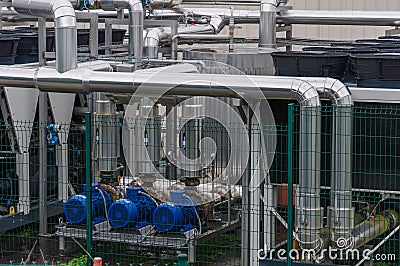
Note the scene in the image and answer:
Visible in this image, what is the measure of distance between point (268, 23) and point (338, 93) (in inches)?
164

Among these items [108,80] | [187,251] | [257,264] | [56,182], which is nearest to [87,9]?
[56,182]

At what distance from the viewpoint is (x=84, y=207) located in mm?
7773

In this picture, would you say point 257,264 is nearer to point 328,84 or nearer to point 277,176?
point 277,176

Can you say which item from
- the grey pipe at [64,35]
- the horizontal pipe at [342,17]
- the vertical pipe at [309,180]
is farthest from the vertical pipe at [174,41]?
the vertical pipe at [309,180]

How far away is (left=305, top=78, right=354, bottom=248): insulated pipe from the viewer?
21.0 feet

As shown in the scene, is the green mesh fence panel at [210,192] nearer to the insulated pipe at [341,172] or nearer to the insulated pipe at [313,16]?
the insulated pipe at [341,172]

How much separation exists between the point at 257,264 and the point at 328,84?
4.92ft

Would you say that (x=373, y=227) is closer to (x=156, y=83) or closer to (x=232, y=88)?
(x=232, y=88)

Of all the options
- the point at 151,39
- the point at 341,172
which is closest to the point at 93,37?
the point at 151,39

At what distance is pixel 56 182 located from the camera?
870 cm

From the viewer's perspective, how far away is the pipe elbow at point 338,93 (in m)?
6.53

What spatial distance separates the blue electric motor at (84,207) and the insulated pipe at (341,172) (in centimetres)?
223

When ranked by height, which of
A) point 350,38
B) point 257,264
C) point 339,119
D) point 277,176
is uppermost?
point 350,38

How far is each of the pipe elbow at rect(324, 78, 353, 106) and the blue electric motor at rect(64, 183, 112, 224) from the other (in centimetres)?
233
